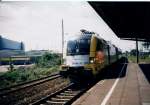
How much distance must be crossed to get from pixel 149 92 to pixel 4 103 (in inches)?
254

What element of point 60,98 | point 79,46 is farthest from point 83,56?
point 60,98

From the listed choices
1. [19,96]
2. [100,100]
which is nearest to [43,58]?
[19,96]

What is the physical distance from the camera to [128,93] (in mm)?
12477

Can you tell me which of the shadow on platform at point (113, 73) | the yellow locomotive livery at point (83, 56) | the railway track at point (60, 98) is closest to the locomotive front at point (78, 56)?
the yellow locomotive livery at point (83, 56)

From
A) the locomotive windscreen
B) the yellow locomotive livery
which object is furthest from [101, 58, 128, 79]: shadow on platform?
the locomotive windscreen

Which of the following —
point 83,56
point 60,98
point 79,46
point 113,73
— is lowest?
point 60,98

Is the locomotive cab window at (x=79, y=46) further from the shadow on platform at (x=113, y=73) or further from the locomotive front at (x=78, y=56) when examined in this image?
the shadow on platform at (x=113, y=73)

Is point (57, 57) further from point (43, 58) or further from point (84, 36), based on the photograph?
point (84, 36)

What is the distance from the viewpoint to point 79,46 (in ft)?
55.9

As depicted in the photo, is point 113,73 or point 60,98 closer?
point 60,98

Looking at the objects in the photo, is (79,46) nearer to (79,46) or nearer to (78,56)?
(79,46)

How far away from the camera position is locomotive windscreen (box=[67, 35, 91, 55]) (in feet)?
55.4

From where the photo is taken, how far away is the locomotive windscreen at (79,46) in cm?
1688

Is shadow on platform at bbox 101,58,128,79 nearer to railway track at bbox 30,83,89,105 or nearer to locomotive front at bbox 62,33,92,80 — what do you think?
locomotive front at bbox 62,33,92,80
